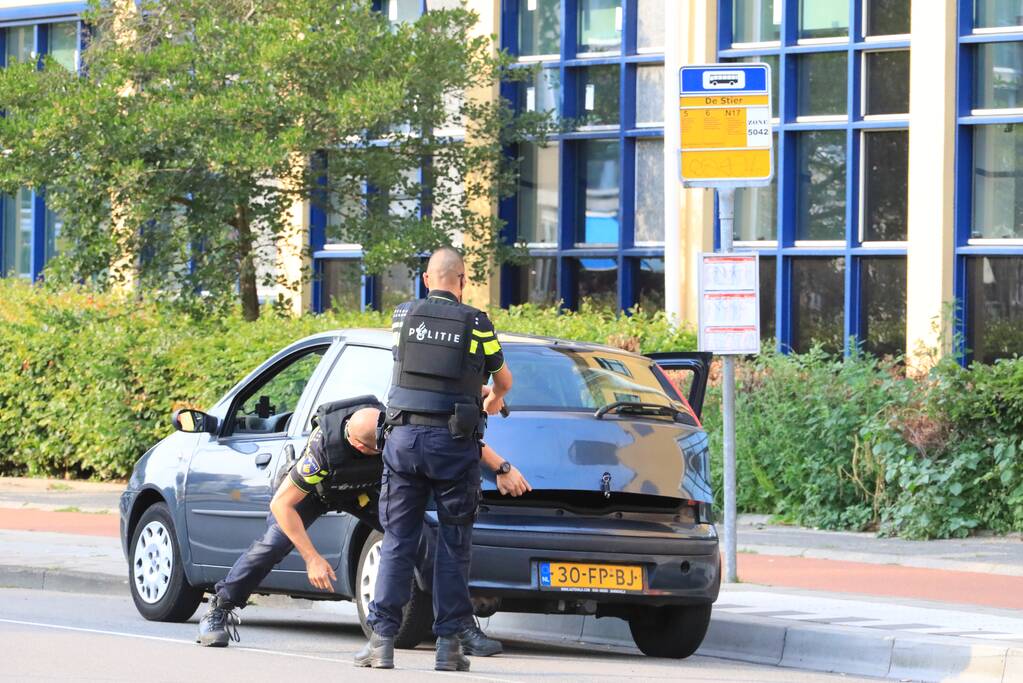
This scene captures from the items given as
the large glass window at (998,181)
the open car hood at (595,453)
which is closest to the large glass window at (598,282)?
the large glass window at (998,181)

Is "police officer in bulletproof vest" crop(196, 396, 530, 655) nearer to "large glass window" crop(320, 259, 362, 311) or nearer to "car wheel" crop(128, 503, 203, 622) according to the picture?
"car wheel" crop(128, 503, 203, 622)

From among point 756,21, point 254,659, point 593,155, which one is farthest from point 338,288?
point 254,659

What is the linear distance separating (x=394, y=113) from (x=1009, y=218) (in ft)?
21.1

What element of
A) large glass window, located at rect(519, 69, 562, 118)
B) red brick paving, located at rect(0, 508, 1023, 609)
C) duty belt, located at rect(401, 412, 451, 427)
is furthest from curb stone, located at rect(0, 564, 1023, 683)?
large glass window, located at rect(519, 69, 562, 118)

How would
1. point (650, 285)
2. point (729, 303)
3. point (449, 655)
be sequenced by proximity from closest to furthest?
point (449, 655) → point (729, 303) → point (650, 285)

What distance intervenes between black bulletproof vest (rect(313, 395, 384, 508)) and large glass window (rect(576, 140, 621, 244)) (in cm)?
1401

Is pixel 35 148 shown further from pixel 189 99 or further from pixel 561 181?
pixel 561 181

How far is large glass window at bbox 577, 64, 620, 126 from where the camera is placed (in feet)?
74.8

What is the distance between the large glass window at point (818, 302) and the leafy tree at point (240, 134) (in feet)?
11.4

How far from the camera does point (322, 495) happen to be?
29.9 feet

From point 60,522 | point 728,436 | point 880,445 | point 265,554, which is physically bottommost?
point 60,522

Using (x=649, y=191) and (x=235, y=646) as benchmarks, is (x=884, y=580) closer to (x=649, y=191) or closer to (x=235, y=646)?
(x=235, y=646)

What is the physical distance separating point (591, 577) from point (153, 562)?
9.67ft

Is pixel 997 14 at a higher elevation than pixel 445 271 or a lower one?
higher
